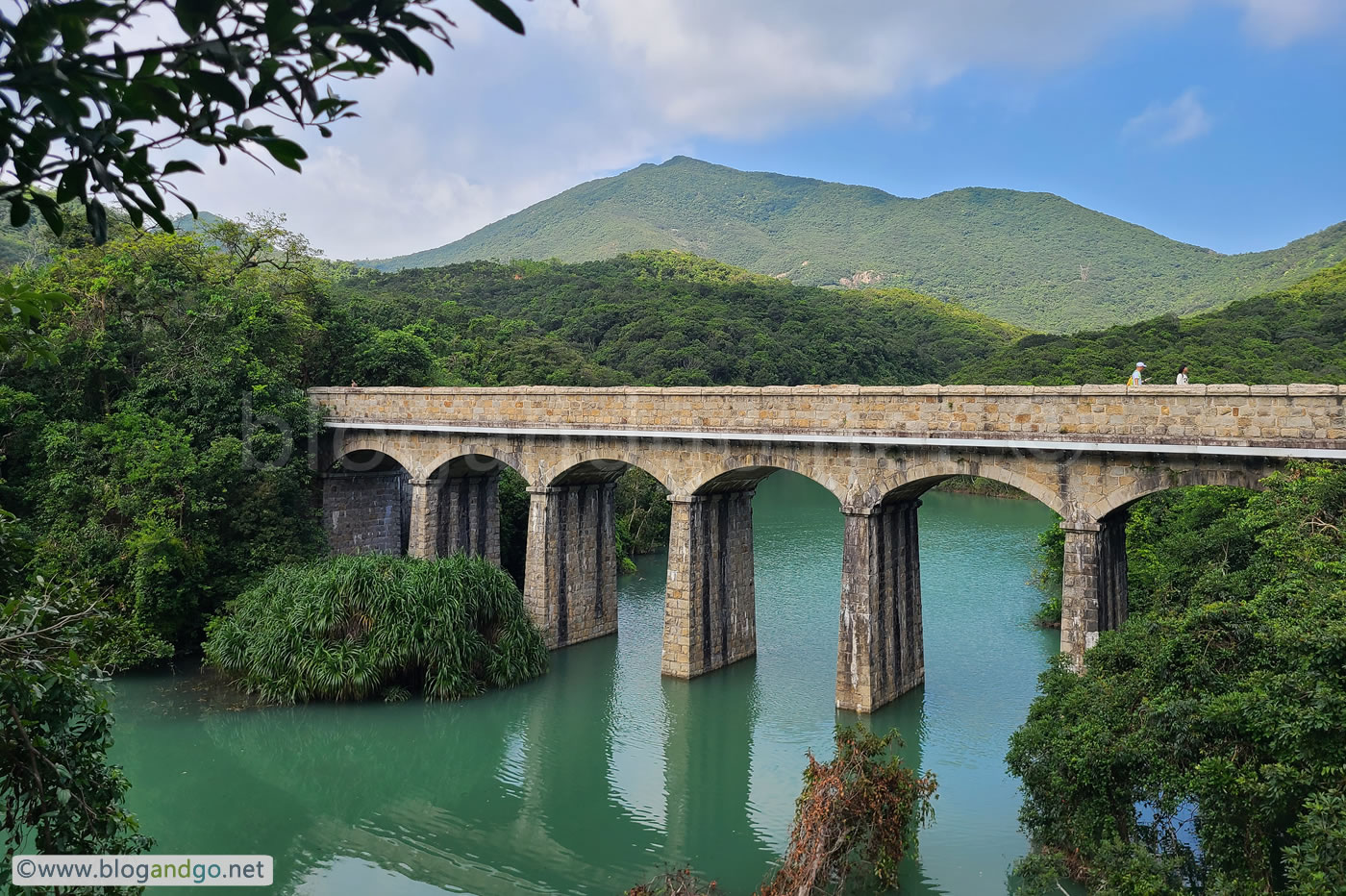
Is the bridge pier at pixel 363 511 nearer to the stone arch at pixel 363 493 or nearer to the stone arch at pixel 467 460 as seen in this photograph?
the stone arch at pixel 363 493

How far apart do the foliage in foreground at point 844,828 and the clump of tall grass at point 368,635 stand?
21.9ft

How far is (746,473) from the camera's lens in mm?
16312

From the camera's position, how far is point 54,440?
16.9m

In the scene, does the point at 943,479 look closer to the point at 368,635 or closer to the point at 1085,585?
the point at 1085,585

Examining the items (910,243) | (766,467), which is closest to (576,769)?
(766,467)

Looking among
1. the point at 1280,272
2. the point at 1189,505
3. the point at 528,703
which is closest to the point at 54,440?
the point at 528,703

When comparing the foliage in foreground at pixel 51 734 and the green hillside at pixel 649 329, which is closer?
the foliage in foreground at pixel 51 734

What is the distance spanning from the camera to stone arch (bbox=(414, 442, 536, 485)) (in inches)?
707

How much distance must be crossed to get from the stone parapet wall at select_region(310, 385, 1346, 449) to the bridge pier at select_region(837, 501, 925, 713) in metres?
1.46

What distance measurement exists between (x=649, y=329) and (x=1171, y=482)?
1289 inches

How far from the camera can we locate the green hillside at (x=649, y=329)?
1337 inches

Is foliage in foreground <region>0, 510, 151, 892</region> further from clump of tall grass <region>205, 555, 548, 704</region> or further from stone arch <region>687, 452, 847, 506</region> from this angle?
stone arch <region>687, 452, 847, 506</region>

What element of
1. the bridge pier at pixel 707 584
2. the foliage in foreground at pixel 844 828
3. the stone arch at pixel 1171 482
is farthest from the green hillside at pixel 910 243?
the foliage in foreground at pixel 844 828

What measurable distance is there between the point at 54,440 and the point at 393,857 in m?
10.5
